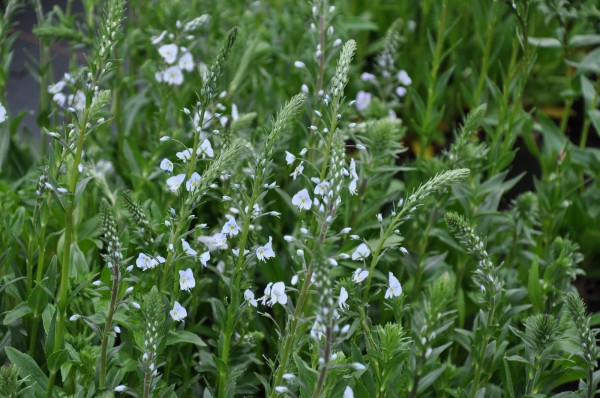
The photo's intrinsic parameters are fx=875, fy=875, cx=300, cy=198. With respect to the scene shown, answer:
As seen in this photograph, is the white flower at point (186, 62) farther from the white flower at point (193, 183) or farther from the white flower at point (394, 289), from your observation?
the white flower at point (394, 289)

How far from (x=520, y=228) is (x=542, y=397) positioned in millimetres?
1076

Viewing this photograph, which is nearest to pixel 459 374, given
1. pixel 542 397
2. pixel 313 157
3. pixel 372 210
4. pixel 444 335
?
pixel 444 335

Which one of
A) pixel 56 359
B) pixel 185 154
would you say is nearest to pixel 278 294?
pixel 185 154

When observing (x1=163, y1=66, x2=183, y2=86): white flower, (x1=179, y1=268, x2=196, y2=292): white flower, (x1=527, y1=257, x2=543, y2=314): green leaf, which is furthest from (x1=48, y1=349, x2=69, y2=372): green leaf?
(x1=527, y1=257, x2=543, y2=314): green leaf

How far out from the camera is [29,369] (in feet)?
9.14

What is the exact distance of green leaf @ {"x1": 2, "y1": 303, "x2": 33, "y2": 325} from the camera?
2852mm

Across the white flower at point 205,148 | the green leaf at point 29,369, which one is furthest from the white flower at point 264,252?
the green leaf at point 29,369

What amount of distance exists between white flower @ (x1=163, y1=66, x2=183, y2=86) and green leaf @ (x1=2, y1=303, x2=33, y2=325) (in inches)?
49.3

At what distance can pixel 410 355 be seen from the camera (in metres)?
2.99

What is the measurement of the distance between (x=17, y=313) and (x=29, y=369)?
206mm

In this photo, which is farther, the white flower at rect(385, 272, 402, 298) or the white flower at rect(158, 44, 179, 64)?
the white flower at rect(158, 44, 179, 64)

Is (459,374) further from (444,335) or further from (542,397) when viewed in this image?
(542,397)

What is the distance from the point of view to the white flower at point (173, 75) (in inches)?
148

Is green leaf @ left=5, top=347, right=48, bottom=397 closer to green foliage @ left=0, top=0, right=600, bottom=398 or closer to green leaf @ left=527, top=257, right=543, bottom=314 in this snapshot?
green foliage @ left=0, top=0, right=600, bottom=398
